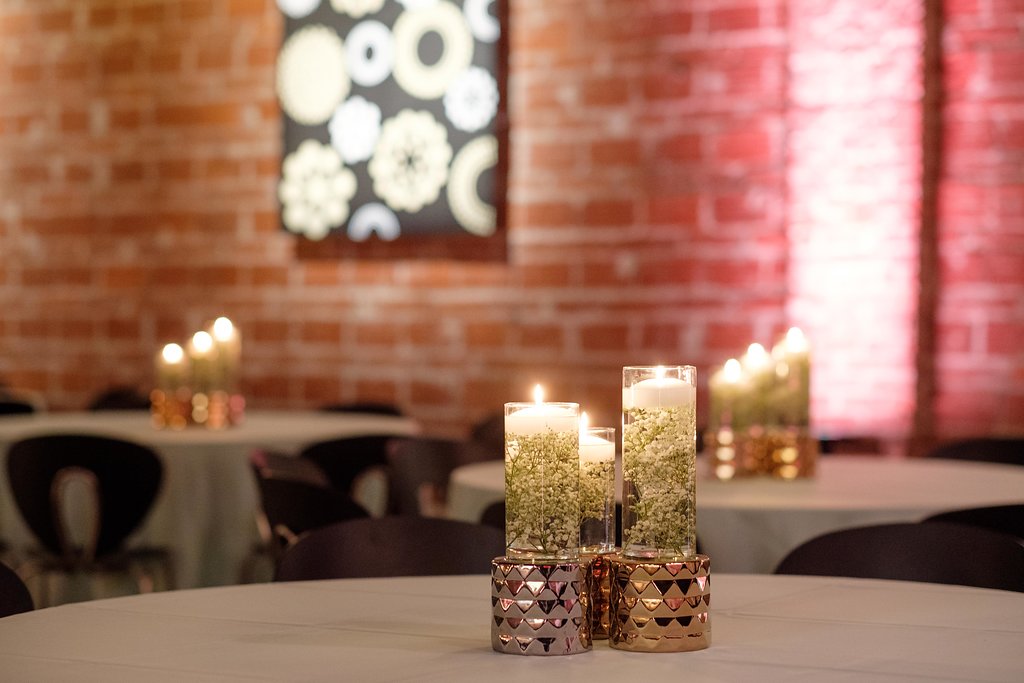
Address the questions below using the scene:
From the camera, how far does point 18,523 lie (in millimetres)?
Result: 4105

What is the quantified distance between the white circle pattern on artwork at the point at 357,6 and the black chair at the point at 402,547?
362 cm

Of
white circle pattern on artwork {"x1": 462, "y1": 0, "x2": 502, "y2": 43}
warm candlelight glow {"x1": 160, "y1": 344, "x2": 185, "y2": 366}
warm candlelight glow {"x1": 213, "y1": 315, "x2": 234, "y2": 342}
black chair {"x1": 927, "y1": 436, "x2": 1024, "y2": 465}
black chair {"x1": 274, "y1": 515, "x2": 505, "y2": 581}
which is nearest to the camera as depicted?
black chair {"x1": 274, "y1": 515, "x2": 505, "y2": 581}

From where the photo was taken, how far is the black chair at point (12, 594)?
196cm

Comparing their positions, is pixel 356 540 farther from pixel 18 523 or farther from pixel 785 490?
pixel 18 523

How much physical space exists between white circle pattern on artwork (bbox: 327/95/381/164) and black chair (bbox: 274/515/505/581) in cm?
351

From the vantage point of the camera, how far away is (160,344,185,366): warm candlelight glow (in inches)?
175

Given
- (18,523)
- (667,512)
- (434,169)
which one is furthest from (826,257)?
(667,512)

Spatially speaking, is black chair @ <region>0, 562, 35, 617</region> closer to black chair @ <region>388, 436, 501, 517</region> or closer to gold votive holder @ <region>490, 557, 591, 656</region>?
gold votive holder @ <region>490, 557, 591, 656</region>

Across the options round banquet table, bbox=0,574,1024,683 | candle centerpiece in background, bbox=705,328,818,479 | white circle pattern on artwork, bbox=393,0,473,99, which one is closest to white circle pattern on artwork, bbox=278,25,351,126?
white circle pattern on artwork, bbox=393,0,473,99

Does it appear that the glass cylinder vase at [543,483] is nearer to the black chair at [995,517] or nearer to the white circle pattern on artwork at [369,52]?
the black chair at [995,517]

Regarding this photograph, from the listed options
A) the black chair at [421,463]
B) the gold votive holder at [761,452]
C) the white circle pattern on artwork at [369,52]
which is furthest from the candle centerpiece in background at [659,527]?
the white circle pattern on artwork at [369,52]

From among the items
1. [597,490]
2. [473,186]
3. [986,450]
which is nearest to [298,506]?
[597,490]

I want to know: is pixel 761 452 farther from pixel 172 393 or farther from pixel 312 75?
pixel 312 75

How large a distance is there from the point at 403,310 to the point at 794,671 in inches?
169
